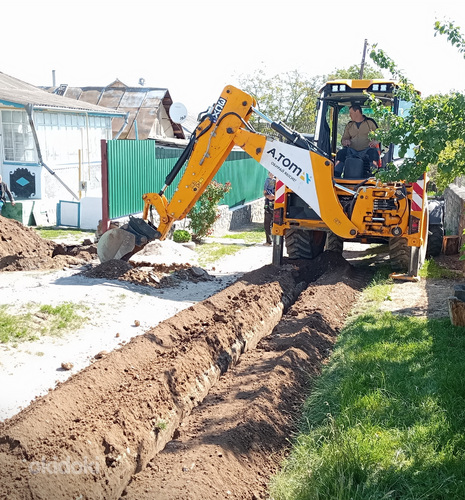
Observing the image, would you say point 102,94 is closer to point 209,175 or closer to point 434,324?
point 209,175

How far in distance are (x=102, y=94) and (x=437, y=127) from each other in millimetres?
27701

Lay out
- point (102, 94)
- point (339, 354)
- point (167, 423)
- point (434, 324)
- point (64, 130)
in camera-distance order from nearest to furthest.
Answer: point (167, 423)
point (339, 354)
point (434, 324)
point (64, 130)
point (102, 94)

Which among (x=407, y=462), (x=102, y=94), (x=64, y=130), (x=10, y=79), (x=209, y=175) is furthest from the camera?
(x=102, y=94)

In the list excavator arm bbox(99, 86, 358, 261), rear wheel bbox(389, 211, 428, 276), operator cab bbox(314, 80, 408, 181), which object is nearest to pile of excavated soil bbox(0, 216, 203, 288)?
excavator arm bbox(99, 86, 358, 261)

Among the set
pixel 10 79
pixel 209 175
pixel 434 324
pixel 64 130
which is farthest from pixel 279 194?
pixel 10 79

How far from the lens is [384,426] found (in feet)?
15.5

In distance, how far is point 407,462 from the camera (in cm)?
420

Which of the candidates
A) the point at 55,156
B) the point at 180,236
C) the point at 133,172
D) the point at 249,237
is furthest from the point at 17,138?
the point at 249,237

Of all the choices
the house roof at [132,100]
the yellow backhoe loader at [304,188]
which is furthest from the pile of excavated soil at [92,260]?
the house roof at [132,100]

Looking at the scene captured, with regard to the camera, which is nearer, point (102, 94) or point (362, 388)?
point (362, 388)

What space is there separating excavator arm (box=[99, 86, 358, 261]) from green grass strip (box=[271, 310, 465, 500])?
3333 mm

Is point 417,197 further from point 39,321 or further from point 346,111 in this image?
point 39,321

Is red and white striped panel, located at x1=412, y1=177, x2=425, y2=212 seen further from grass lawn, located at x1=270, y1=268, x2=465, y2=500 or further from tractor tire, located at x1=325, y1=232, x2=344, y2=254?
grass lawn, located at x1=270, y1=268, x2=465, y2=500

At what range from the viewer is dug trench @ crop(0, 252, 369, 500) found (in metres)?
4.11
